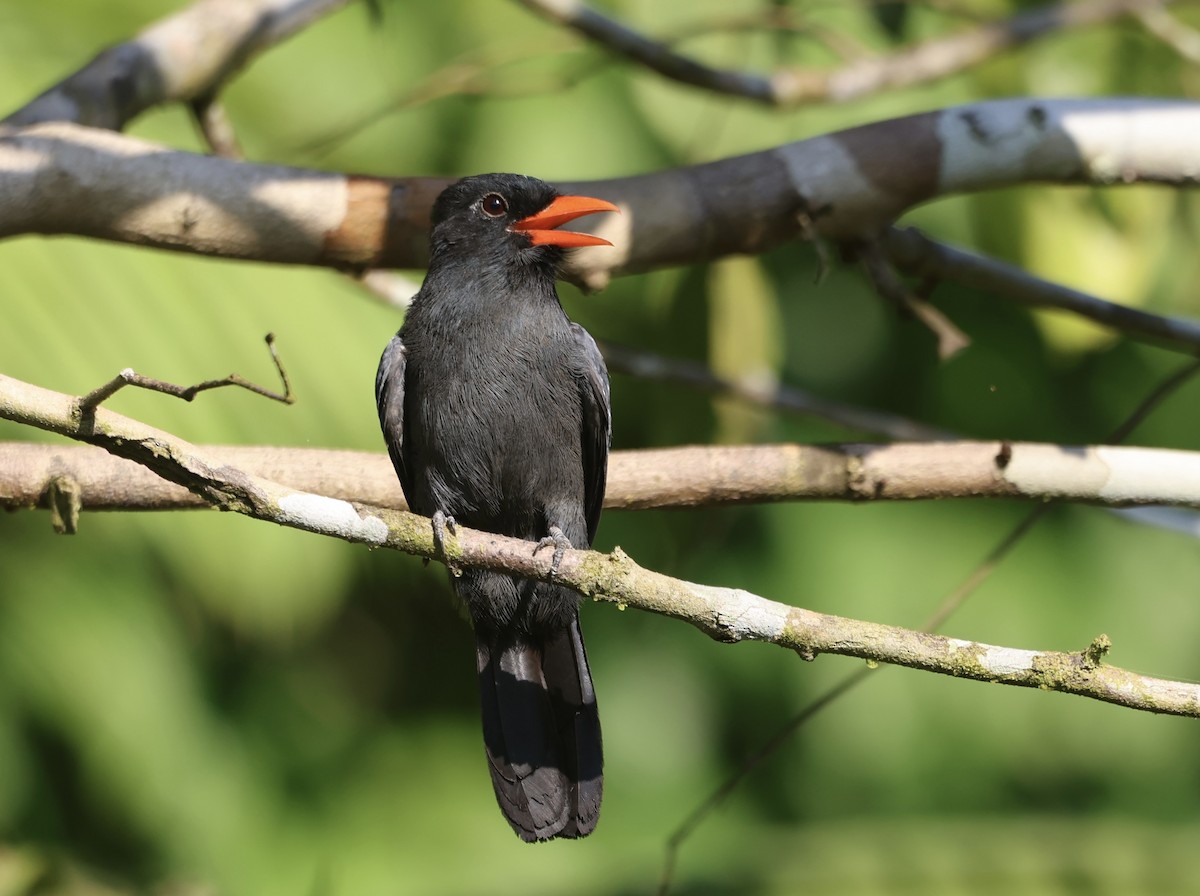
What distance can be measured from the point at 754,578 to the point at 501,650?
76.1 inches

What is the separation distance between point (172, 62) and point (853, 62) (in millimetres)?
2712

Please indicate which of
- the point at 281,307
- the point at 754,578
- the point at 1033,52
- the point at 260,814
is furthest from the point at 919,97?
the point at 260,814

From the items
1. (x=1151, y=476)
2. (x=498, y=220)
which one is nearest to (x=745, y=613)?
(x=1151, y=476)

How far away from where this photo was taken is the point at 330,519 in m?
2.59

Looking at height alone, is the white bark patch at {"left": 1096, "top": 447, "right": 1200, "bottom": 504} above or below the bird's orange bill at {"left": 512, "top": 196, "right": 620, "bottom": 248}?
below

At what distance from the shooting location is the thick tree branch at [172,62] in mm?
3650

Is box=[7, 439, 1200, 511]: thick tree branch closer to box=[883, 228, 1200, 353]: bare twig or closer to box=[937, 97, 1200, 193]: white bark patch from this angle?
box=[883, 228, 1200, 353]: bare twig

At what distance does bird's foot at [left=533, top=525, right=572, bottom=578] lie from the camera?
104 inches

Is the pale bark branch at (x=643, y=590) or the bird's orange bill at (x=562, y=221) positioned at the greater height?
the bird's orange bill at (x=562, y=221)

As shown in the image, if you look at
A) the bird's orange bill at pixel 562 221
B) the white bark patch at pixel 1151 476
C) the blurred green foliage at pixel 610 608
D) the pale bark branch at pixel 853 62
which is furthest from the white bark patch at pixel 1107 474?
the pale bark branch at pixel 853 62

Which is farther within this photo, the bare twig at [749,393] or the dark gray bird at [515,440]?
the bare twig at [749,393]

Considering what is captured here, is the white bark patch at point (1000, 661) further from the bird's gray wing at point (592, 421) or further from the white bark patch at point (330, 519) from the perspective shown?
the bird's gray wing at point (592, 421)

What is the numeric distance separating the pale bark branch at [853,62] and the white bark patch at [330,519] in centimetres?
253

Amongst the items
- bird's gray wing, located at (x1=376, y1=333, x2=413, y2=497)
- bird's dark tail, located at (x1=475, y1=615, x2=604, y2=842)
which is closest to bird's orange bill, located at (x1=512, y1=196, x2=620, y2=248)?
bird's gray wing, located at (x1=376, y1=333, x2=413, y2=497)
